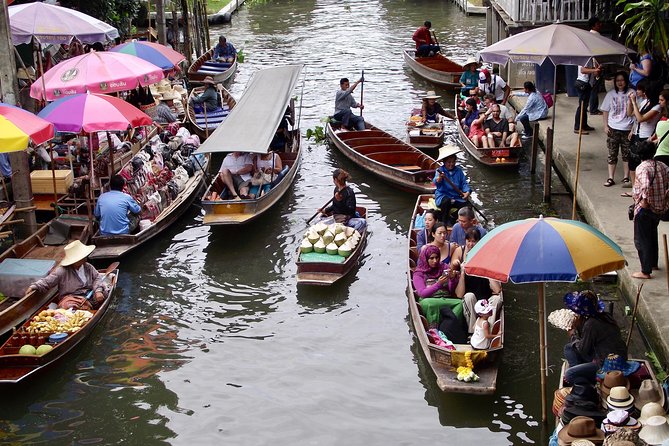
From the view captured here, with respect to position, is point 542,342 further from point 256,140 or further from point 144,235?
point 256,140

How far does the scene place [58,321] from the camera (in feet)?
34.6

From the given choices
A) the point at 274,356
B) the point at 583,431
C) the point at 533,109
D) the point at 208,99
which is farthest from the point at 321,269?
the point at 208,99

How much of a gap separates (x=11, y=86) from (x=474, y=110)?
945 centimetres

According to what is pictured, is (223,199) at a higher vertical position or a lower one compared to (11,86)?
lower

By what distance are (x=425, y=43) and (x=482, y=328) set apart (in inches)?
699

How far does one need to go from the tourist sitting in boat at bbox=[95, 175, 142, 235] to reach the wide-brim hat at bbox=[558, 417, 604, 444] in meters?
7.91

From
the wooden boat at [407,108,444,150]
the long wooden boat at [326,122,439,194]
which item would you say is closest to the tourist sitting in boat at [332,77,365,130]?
the long wooden boat at [326,122,439,194]

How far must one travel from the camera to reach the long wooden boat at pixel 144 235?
13.1 meters

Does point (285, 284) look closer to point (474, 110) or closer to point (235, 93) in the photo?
point (474, 110)

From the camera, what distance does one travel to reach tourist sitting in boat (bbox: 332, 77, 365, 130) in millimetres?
18578

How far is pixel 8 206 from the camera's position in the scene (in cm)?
1325

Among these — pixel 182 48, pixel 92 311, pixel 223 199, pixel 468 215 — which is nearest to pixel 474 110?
pixel 223 199

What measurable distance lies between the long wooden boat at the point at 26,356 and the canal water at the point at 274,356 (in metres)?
0.38

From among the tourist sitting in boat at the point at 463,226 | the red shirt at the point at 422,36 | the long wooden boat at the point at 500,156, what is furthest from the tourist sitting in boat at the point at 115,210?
the red shirt at the point at 422,36
